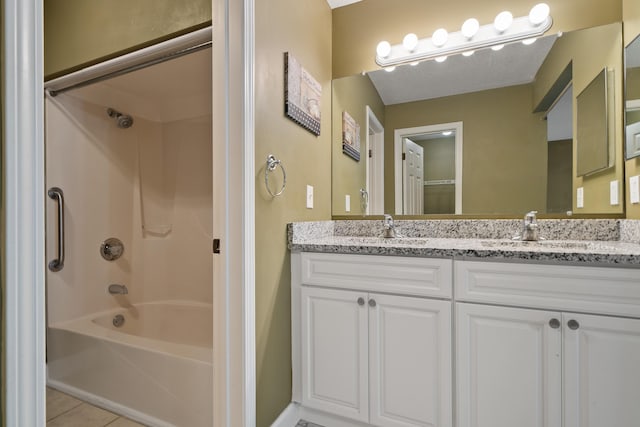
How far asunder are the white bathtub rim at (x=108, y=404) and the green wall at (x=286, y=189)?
579 mm

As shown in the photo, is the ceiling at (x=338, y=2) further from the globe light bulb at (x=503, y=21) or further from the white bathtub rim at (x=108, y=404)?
the white bathtub rim at (x=108, y=404)

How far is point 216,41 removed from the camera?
118 centimetres

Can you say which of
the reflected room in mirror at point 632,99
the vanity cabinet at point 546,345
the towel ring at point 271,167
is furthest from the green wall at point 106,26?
the reflected room in mirror at point 632,99

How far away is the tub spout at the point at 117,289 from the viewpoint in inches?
87.4

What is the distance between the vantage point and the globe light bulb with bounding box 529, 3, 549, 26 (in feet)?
5.04

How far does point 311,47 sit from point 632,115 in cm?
161

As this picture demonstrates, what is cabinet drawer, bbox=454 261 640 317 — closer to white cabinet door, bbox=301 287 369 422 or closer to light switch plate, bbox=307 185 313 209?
white cabinet door, bbox=301 287 369 422

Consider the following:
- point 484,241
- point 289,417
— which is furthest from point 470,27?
point 289,417

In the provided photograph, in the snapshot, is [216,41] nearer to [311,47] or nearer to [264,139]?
[264,139]

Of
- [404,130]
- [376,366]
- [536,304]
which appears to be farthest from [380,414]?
[404,130]

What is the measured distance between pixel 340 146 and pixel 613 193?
144 cm

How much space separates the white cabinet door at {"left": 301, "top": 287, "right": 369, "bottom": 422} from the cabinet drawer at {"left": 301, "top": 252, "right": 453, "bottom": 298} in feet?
0.18

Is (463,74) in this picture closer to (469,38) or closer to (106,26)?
(469,38)

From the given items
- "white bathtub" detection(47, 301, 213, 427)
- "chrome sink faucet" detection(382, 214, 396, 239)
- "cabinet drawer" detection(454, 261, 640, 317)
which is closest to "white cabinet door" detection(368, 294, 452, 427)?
"cabinet drawer" detection(454, 261, 640, 317)
